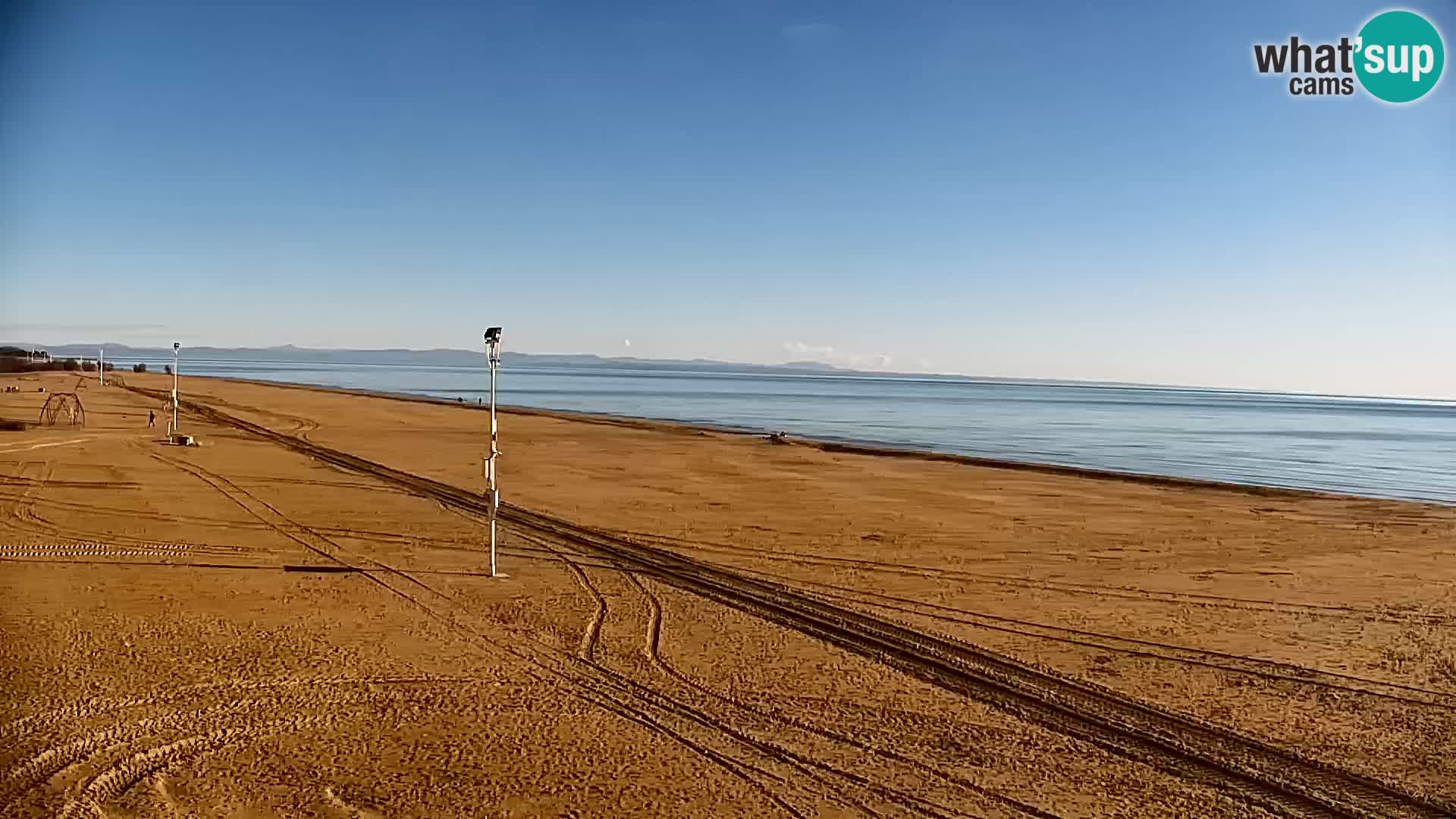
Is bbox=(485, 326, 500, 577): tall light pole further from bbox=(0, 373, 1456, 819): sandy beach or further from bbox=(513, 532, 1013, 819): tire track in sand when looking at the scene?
bbox=(513, 532, 1013, 819): tire track in sand

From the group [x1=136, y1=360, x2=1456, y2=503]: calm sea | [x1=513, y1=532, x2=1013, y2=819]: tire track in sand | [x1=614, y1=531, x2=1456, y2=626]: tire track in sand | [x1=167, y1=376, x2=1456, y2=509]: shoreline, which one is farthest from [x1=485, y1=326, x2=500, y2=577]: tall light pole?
[x1=136, y1=360, x2=1456, y2=503]: calm sea

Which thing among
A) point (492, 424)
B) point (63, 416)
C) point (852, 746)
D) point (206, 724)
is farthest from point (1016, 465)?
point (63, 416)

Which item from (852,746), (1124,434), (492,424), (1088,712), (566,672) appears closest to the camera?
(852,746)

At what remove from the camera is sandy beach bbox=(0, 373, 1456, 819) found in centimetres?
731

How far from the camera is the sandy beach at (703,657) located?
24.0ft

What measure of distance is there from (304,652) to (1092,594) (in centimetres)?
1136

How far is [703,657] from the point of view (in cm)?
1046

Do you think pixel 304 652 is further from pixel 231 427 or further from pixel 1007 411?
pixel 1007 411

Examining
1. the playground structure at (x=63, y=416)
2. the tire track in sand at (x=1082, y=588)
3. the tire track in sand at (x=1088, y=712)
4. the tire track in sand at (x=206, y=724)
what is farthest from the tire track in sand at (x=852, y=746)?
the playground structure at (x=63, y=416)

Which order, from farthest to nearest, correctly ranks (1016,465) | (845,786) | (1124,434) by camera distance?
1. (1124,434)
2. (1016,465)
3. (845,786)

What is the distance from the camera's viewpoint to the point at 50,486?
67.1 feet

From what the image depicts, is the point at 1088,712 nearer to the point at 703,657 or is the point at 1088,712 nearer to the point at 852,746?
the point at 852,746

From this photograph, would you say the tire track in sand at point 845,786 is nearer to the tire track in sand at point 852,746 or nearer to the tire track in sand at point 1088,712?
the tire track in sand at point 852,746

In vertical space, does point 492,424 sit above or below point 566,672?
above
